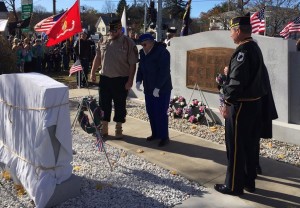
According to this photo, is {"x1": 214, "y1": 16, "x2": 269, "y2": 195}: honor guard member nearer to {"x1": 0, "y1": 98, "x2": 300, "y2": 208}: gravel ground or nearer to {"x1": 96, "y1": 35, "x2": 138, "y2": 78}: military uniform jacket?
{"x1": 0, "y1": 98, "x2": 300, "y2": 208}: gravel ground

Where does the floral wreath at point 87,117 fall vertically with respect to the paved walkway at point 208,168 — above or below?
above

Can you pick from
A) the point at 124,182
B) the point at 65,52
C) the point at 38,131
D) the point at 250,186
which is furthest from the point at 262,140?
the point at 65,52

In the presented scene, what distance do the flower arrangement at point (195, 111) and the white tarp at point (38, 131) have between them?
13.0 ft

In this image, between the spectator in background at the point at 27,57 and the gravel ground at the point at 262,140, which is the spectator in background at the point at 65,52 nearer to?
the spectator in background at the point at 27,57

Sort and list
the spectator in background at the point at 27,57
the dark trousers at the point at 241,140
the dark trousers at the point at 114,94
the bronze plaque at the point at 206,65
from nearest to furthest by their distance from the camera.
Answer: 1. the dark trousers at the point at 241,140
2. the dark trousers at the point at 114,94
3. the bronze plaque at the point at 206,65
4. the spectator in background at the point at 27,57

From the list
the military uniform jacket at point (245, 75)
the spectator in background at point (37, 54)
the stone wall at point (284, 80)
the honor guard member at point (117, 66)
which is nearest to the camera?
the military uniform jacket at point (245, 75)

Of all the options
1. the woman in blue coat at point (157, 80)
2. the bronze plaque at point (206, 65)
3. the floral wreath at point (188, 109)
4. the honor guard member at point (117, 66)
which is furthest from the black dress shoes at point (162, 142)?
the bronze plaque at point (206, 65)

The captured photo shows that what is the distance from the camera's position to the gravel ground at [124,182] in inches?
158

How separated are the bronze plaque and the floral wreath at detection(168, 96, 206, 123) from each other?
1.18 ft

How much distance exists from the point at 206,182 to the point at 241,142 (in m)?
0.84

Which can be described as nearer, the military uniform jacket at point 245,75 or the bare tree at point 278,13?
the military uniform jacket at point 245,75

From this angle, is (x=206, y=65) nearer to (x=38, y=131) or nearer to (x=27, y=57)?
(x=38, y=131)

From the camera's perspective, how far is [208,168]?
16.6ft

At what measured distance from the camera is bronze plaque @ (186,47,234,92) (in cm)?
721
